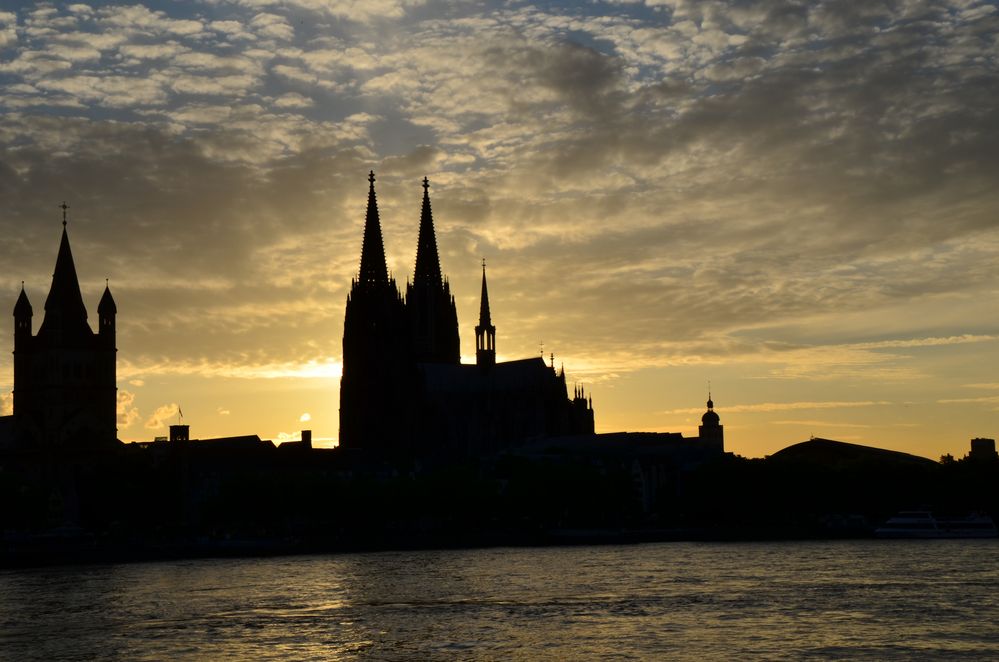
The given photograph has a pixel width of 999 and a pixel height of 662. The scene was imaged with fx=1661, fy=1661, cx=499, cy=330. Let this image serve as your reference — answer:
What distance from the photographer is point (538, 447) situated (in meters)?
195

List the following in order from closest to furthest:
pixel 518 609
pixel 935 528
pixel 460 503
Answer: pixel 518 609, pixel 935 528, pixel 460 503

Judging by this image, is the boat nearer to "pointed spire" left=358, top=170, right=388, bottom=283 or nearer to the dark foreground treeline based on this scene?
the dark foreground treeline

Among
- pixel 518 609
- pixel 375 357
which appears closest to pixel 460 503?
pixel 375 357

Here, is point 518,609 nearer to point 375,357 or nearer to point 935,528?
point 935,528

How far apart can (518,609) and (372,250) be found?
4863 inches

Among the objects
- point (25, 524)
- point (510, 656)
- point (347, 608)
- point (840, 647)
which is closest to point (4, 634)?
point (347, 608)

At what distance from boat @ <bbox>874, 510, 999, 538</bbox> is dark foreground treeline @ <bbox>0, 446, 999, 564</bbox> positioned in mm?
2803

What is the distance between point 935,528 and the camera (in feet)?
509

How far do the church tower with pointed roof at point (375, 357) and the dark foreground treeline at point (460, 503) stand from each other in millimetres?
9792

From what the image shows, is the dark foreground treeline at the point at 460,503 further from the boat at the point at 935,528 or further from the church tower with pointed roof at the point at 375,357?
the church tower with pointed roof at the point at 375,357

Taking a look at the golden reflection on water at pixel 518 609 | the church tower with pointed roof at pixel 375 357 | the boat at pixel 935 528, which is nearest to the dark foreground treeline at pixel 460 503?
the boat at pixel 935 528

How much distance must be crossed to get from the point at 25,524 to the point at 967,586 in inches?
3666

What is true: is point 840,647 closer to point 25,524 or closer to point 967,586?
point 967,586

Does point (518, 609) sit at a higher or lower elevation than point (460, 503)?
lower
